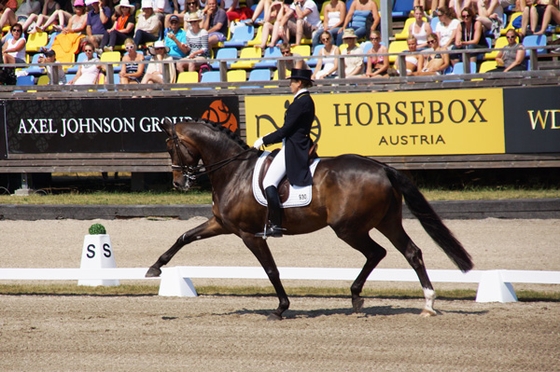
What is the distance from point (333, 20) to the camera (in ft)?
55.9

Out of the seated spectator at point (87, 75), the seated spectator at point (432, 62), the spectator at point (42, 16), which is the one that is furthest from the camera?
the spectator at point (42, 16)

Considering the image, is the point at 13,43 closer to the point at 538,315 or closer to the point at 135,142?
the point at 135,142

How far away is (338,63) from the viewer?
15.4m

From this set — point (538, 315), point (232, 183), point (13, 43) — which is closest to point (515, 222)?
point (538, 315)

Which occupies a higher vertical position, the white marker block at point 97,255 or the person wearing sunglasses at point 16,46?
the person wearing sunglasses at point 16,46

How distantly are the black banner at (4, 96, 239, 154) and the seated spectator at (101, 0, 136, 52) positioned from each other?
2607 millimetres

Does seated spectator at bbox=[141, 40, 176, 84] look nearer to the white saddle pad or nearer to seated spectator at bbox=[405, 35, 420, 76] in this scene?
seated spectator at bbox=[405, 35, 420, 76]

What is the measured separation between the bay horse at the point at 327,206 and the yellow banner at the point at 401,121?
701 cm

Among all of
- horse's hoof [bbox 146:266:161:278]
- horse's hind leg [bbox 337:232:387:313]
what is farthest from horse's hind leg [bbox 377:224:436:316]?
horse's hoof [bbox 146:266:161:278]

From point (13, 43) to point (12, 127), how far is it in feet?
9.78

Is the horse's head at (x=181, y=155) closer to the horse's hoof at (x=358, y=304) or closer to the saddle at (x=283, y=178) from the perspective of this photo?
the saddle at (x=283, y=178)

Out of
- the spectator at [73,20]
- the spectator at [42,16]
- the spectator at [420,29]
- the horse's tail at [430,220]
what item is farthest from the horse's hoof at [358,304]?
the spectator at [42,16]

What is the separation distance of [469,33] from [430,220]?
26.7 ft

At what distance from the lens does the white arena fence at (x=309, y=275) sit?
844cm
